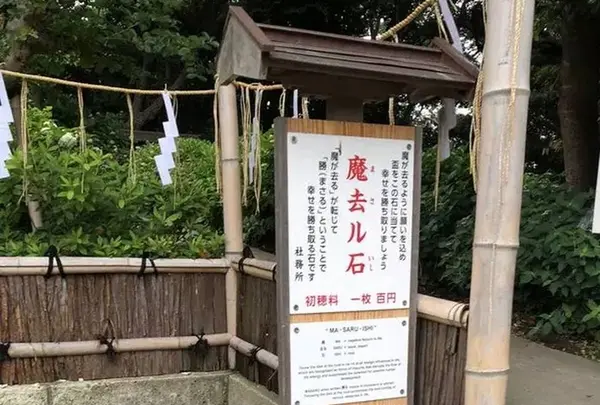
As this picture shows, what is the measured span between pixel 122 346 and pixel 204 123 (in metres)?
10.8

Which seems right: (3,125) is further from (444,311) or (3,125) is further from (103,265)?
(444,311)

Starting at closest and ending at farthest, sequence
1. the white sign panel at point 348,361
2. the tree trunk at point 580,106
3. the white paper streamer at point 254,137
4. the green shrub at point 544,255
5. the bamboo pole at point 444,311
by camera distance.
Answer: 1. the bamboo pole at point 444,311
2. the white sign panel at point 348,361
3. the white paper streamer at point 254,137
4. the green shrub at point 544,255
5. the tree trunk at point 580,106

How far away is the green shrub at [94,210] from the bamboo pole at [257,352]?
0.70 metres

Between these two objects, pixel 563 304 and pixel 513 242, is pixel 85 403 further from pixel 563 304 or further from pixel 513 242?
pixel 563 304

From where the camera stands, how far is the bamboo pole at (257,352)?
385 centimetres

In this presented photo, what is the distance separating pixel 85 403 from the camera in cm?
401

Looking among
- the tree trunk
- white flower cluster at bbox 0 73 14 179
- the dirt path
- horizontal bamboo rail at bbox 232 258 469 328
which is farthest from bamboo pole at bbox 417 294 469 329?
the tree trunk

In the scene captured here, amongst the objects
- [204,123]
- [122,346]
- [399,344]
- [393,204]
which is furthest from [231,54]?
[204,123]

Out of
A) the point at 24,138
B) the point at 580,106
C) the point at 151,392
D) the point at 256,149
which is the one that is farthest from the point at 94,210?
the point at 580,106

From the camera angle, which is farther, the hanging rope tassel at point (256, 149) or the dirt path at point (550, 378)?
the hanging rope tassel at point (256, 149)

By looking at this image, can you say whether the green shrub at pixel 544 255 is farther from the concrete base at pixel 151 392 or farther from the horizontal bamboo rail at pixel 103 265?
the horizontal bamboo rail at pixel 103 265

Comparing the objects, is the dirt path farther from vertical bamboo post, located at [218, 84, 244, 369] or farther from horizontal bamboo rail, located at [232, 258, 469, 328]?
vertical bamboo post, located at [218, 84, 244, 369]

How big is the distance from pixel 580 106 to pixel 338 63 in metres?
4.84

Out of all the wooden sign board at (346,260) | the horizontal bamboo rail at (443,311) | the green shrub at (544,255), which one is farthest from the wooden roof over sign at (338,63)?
the green shrub at (544,255)
